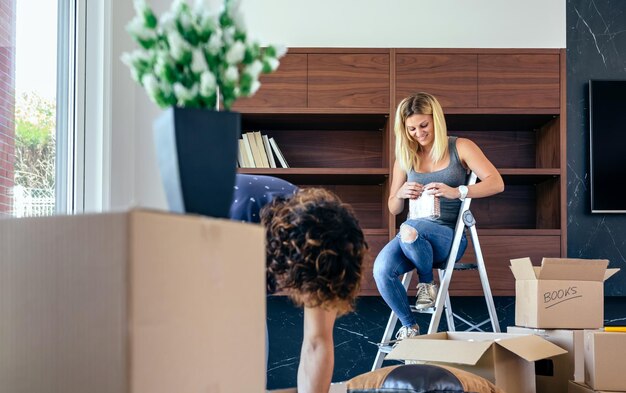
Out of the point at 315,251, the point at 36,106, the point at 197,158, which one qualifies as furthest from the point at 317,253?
the point at 36,106

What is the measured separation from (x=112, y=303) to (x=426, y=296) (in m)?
2.80

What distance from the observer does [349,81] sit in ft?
13.5

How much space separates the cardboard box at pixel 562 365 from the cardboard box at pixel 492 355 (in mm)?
224

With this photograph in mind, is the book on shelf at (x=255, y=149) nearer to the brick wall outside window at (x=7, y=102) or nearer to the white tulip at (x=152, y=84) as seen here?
the brick wall outside window at (x=7, y=102)

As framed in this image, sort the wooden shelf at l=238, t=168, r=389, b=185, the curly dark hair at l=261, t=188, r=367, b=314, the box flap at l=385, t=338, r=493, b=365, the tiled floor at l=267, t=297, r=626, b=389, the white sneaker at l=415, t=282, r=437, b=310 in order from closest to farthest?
the curly dark hair at l=261, t=188, r=367, b=314, the box flap at l=385, t=338, r=493, b=365, the white sneaker at l=415, t=282, r=437, b=310, the wooden shelf at l=238, t=168, r=389, b=185, the tiled floor at l=267, t=297, r=626, b=389

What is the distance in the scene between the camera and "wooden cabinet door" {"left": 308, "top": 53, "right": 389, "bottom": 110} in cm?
411

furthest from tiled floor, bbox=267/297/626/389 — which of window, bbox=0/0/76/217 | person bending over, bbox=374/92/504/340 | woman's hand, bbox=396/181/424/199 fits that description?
window, bbox=0/0/76/217

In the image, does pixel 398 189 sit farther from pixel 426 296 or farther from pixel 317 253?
pixel 317 253

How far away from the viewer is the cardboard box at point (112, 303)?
2.18 feet

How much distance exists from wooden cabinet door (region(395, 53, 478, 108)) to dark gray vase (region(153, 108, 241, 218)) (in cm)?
328

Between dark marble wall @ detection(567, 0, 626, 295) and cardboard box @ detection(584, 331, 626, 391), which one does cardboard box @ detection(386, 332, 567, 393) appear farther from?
dark marble wall @ detection(567, 0, 626, 295)

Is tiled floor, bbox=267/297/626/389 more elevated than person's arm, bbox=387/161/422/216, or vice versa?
person's arm, bbox=387/161/422/216

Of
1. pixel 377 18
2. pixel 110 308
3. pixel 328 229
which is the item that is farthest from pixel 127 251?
pixel 377 18

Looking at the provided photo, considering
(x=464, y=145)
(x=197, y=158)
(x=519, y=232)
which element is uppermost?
(x=464, y=145)
